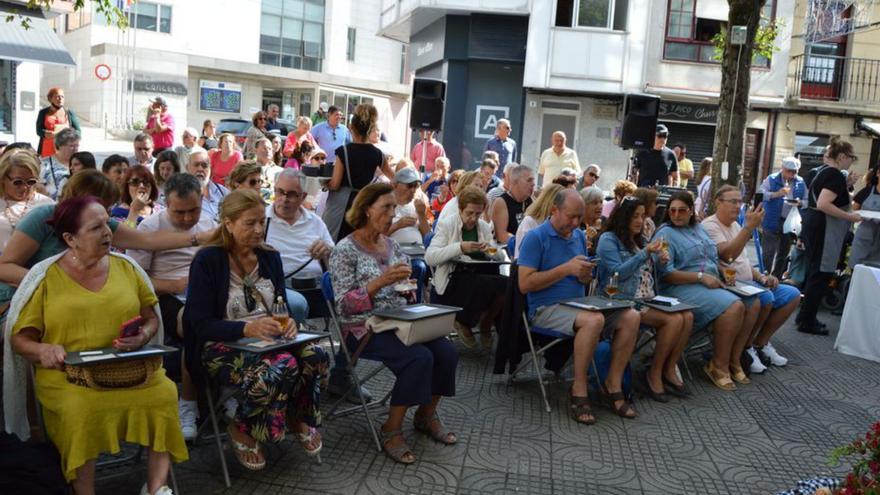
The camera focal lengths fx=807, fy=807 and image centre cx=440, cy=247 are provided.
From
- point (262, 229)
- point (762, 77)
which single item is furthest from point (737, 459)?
point (762, 77)

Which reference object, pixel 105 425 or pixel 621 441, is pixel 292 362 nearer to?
pixel 105 425

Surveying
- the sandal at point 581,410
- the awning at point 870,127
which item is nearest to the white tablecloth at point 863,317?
the sandal at point 581,410

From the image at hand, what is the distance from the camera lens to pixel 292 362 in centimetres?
386

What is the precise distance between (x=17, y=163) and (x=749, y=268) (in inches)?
224

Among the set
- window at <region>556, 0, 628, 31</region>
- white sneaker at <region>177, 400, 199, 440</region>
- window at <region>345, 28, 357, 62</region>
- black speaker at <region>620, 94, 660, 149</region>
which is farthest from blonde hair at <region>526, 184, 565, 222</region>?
window at <region>345, 28, 357, 62</region>

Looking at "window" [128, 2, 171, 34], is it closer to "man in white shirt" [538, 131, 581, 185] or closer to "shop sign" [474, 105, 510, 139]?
"shop sign" [474, 105, 510, 139]

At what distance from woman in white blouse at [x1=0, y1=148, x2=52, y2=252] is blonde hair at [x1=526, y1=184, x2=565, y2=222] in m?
3.63

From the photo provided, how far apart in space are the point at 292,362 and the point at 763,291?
4.39m

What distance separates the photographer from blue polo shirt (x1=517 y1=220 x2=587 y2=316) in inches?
216

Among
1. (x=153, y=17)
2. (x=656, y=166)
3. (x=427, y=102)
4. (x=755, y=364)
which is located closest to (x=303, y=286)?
(x=755, y=364)

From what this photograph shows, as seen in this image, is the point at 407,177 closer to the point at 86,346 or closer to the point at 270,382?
the point at 270,382

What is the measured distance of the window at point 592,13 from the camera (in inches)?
818

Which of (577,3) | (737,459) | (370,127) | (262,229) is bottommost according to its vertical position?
(737,459)

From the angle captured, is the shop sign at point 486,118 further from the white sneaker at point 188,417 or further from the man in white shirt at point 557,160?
the white sneaker at point 188,417
